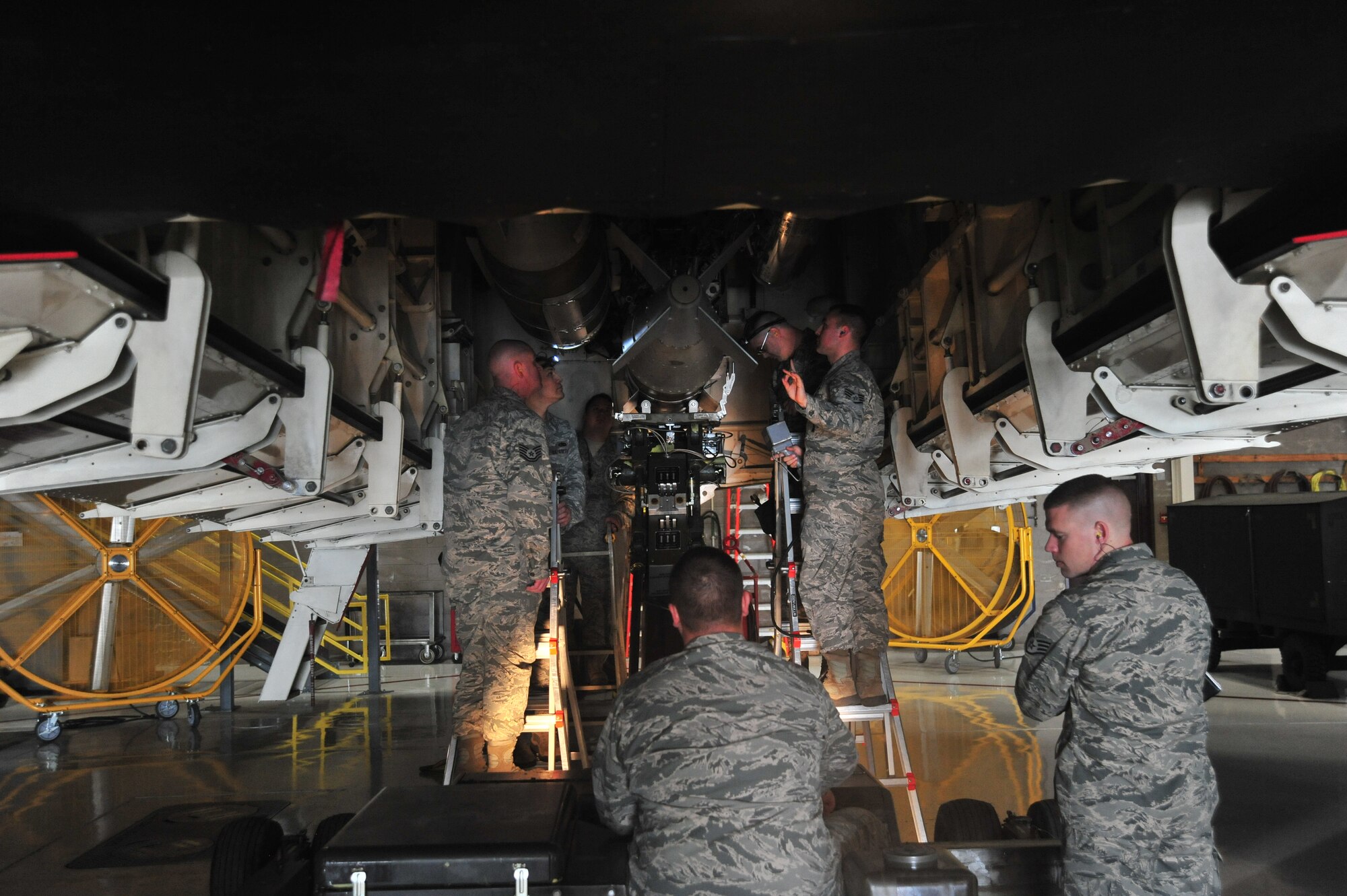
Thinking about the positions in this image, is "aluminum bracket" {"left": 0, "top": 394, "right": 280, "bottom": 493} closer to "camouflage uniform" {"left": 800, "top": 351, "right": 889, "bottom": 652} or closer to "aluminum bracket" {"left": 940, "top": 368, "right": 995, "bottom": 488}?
"camouflage uniform" {"left": 800, "top": 351, "right": 889, "bottom": 652}

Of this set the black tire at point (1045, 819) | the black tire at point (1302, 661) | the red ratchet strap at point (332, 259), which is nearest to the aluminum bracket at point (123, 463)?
the red ratchet strap at point (332, 259)

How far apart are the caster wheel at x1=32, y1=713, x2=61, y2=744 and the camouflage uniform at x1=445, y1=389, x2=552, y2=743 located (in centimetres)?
466

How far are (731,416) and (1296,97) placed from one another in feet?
13.0

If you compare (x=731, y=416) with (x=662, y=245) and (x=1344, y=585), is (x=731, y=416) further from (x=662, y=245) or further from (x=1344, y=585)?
(x=1344, y=585)

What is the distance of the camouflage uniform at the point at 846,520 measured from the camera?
455 cm

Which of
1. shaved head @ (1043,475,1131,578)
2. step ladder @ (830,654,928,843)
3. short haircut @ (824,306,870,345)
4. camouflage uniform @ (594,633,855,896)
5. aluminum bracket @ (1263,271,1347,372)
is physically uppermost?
short haircut @ (824,306,870,345)

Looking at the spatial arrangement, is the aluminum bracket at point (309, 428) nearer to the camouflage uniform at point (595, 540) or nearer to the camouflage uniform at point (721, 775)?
the camouflage uniform at point (721, 775)

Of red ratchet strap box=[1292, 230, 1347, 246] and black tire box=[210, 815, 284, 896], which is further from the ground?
red ratchet strap box=[1292, 230, 1347, 246]

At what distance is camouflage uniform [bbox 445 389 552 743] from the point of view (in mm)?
4418

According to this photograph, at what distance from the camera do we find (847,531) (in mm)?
4625

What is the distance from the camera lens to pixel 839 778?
239 centimetres

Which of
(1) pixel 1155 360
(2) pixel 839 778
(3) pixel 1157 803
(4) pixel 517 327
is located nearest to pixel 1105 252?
(1) pixel 1155 360

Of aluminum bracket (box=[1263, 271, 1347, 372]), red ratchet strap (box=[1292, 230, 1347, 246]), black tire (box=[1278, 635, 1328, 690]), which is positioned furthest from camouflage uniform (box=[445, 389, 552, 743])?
black tire (box=[1278, 635, 1328, 690])

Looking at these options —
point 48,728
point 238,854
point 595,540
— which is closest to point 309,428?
point 238,854
